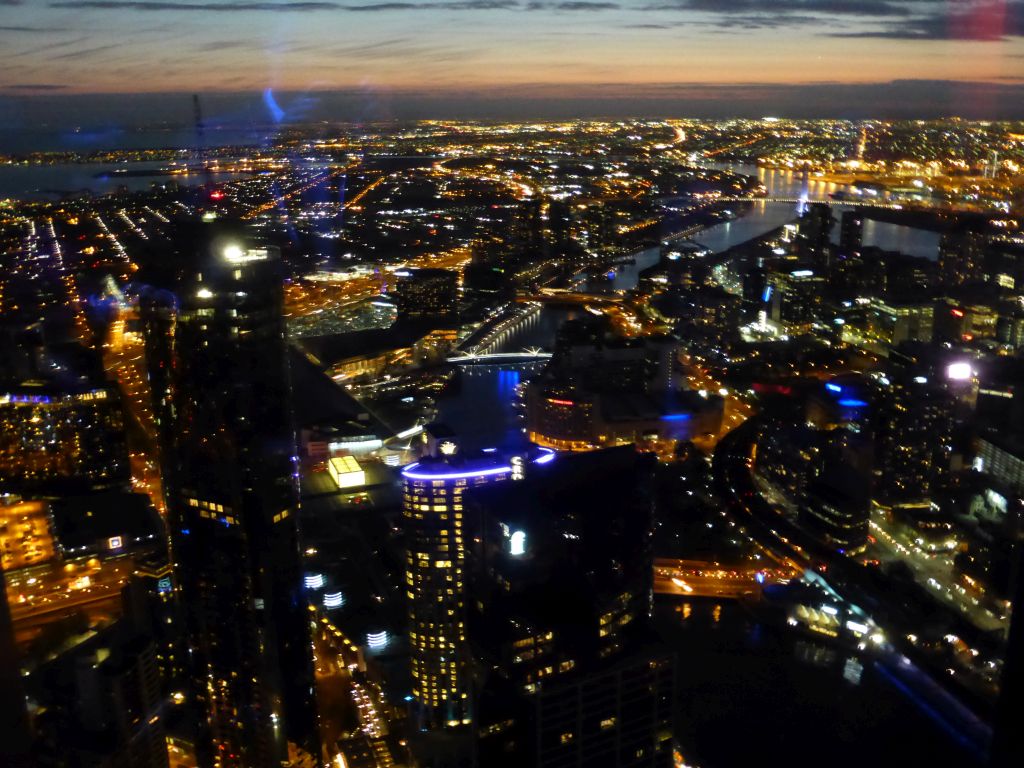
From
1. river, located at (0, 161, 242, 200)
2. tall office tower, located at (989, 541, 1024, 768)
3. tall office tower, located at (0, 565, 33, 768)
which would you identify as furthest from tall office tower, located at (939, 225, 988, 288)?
tall office tower, located at (0, 565, 33, 768)

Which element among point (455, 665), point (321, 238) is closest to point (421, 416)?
point (321, 238)

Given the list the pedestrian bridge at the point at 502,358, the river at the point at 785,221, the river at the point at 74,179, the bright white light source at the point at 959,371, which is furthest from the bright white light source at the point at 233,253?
the river at the point at 785,221

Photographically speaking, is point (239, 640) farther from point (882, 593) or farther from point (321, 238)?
point (321, 238)

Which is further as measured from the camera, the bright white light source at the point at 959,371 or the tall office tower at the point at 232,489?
the bright white light source at the point at 959,371

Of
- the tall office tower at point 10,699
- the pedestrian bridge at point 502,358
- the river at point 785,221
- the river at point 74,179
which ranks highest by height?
the river at point 74,179

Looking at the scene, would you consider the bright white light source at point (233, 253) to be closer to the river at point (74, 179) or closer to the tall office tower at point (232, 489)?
the tall office tower at point (232, 489)

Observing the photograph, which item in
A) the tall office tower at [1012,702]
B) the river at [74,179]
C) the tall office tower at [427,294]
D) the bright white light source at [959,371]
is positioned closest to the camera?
the tall office tower at [1012,702]

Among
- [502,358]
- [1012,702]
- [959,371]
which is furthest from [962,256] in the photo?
[1012,702]
